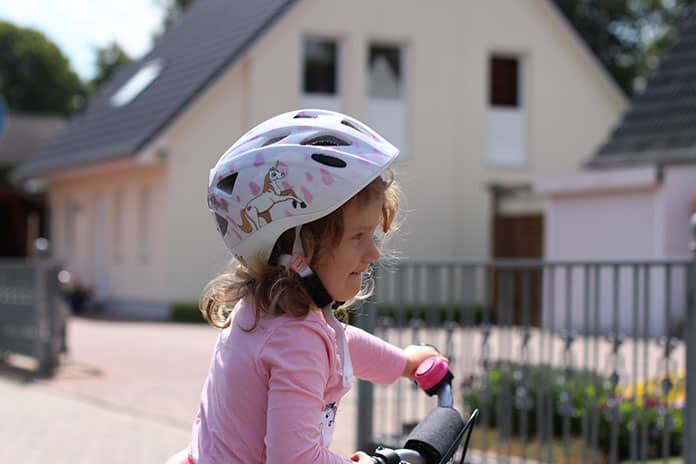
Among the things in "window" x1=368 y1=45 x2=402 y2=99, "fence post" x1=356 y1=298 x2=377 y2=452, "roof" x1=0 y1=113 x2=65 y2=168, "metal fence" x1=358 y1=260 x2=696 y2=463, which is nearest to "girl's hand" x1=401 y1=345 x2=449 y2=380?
"metal fence" x1=358 y1=260 x2=696 y2=463

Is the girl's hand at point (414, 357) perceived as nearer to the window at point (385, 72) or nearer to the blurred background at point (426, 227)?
the blurred background at point (426, 227)

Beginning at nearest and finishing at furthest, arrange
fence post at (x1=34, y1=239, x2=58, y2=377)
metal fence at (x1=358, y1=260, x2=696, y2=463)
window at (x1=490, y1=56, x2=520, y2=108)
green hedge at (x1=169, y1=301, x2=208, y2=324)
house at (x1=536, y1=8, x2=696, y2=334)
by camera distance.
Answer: metal fence at (x1=358, y1=260, x2=696, y2=463) → fence post at (x1=34, y1=239, x2=58, y2=377) → house at (x1=536, y1=8, x2=696, y2=334) → green hedge at (x1=169, y1=301, x2=208, y2=324) → window at (x1=490, y1=56, x2=520, y2=108)

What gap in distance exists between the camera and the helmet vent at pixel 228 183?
2.44m

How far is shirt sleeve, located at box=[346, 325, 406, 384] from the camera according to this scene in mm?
2717

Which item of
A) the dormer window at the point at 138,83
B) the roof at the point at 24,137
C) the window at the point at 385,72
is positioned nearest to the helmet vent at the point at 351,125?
the window at the point at 385,72

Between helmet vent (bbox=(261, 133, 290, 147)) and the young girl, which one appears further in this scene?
helmet vent (bbox=(261, 133, 290, 147))

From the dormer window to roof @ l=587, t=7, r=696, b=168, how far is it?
10.8 m

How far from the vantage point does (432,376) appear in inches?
107

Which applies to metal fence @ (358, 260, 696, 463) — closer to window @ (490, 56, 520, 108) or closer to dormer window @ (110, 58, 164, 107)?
window @ (490, 56, 520, 108)

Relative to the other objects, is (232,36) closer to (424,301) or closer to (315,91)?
(315,91)

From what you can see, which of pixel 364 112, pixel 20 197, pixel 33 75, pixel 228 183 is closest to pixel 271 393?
pixel 228 183

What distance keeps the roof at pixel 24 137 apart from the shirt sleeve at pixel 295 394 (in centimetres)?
3937

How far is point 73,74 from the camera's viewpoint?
6209 cm

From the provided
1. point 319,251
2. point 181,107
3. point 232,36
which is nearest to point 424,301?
point 319,251
